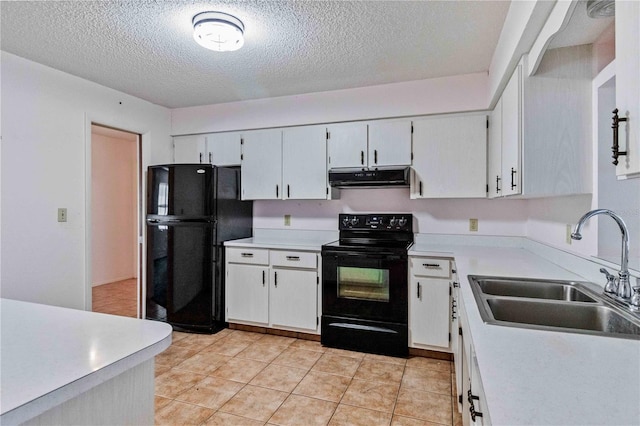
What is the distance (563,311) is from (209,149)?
3494 mm

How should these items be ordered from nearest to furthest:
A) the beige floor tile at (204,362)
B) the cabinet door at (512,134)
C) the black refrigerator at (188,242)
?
the cabinet door at (512,134)
the beige floor tile at (204,362)
the black refrigerator at (188,242)

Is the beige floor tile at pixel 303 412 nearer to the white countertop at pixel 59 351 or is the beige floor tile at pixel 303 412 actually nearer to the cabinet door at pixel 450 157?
the white countertop at pixel 59 351

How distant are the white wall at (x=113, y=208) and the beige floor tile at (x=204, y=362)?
3107 millimetres

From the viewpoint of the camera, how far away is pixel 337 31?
7.38 ft

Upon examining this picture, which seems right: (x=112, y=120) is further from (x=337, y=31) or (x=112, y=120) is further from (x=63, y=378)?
(x=63, y=378)

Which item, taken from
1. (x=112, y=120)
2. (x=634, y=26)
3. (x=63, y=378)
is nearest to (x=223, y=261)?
(x=112, y=120)

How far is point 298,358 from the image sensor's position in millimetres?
2812

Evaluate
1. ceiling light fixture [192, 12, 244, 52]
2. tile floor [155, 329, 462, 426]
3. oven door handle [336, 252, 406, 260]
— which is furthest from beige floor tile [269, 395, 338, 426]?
ceiling light fixture [192, 12, 244, 52]

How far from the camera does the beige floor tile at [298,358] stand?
2.70 m

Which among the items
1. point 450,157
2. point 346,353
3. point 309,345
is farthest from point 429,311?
point 450,157

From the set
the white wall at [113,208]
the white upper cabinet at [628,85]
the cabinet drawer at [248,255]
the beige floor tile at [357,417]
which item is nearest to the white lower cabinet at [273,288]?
the cabinet drawer at [248,255]

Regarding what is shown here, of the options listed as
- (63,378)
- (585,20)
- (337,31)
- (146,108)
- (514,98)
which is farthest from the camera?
(146,108)

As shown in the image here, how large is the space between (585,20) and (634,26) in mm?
788

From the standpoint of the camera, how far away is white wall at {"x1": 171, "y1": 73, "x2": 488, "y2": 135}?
298cm
